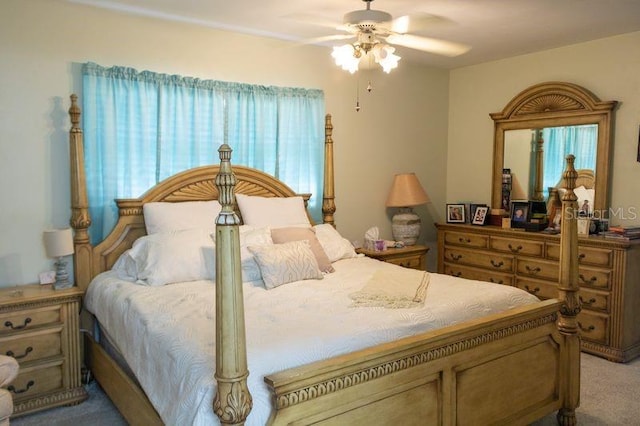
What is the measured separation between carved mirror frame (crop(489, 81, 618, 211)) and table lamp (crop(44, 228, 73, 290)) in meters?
3.74

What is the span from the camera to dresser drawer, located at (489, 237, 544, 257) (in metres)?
4.14

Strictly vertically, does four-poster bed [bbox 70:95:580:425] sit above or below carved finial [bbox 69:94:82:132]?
below

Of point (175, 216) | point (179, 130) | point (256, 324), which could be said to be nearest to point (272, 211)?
point (175, 216)

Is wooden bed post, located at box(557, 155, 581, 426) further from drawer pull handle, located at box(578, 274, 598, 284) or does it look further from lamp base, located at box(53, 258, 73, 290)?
lamp base, located at box(53, 258, 73, 290)

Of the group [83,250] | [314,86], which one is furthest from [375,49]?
[83,250]

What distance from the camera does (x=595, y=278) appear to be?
372cm

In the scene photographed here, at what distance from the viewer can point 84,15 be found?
10.4ft

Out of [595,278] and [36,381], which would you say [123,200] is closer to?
[36,381]

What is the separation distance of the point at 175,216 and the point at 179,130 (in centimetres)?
66

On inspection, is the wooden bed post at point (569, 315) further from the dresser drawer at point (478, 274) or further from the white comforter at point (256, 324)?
the dresser drawer at point (478, 274)

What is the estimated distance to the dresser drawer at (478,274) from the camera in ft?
14.4

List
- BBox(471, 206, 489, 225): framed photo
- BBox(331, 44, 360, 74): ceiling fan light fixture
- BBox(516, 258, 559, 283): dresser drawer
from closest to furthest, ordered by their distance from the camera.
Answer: BBox(331, 44, 360, 74): ceiling fan light fixture < BBox(516, 258, 559, 283): dresser drawer < BBox(471, 206, 489, 225): framed photo

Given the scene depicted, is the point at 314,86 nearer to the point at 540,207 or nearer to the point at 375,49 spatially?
the point at 375,49

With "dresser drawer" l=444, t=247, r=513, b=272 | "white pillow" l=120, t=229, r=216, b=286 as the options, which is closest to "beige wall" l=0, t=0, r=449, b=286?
"white pillow" l=120, t=229, r=216, b=286
